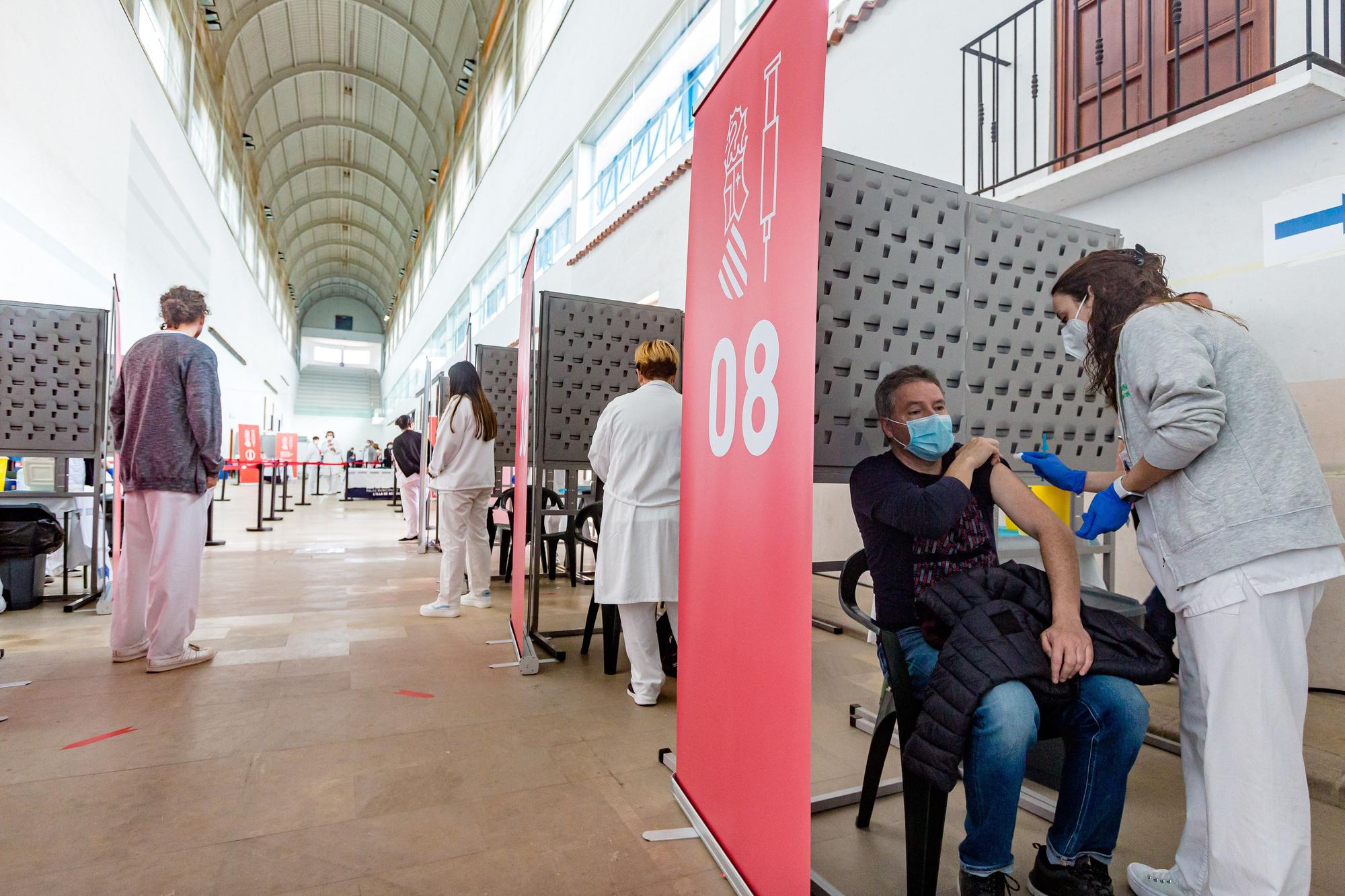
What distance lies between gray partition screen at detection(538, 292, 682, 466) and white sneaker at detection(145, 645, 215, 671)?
178cm

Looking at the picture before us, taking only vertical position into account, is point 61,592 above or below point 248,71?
below

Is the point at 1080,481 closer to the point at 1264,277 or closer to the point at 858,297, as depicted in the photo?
the point at 858,297

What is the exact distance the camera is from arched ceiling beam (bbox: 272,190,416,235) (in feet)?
91.0

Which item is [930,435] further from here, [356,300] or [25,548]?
[356,300]

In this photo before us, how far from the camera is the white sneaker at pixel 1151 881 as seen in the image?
1545 mm

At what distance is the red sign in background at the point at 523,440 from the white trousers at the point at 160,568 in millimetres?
1358

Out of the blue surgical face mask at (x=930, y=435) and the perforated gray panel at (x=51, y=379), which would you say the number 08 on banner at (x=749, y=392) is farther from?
the perforated gray panel at (x=51, y=379)

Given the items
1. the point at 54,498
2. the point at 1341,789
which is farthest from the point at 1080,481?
the point at 54,498

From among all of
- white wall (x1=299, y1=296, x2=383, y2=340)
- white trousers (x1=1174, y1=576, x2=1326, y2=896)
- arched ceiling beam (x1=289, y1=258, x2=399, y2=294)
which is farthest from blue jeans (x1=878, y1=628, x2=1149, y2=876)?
Answer: white wall (x1=299, y1=296, x2=383, y2=340)

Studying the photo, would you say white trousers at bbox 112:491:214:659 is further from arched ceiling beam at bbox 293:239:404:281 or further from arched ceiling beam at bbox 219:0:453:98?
arched ceiling beam at bbox 293:239:404:281

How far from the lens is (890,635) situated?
151cm

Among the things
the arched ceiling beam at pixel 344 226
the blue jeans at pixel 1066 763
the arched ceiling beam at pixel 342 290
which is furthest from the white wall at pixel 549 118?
the arched ceiling beam at pixel 342 290

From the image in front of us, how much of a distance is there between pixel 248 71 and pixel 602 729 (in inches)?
807

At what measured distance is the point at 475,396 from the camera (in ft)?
14.2
